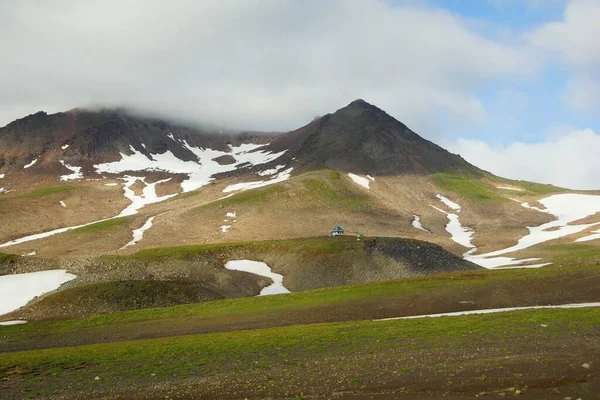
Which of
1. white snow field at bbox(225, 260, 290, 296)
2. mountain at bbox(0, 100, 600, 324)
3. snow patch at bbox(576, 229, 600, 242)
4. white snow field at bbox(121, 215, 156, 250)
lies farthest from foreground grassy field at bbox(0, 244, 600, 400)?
white snow field at bbox(121, 215, 156, 250)

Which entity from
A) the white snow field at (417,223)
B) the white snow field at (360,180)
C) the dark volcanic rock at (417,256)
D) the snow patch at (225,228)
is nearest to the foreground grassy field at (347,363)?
the dark volcanic rock at (417,256)

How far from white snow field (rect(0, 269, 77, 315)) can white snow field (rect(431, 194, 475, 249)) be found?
335ft

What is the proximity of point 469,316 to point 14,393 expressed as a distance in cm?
3193

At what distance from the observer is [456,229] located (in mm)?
164125

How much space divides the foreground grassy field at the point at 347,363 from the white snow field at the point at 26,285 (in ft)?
94.8

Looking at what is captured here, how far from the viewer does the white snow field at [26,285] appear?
6578 cm

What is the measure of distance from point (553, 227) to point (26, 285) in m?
143

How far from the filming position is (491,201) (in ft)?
638

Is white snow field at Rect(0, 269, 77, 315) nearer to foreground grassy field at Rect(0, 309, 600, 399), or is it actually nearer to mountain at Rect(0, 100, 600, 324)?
mountain at Rect(0, 100, 600, 324)

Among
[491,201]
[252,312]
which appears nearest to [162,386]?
[252,312]

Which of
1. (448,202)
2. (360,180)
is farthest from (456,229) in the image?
(360,180)

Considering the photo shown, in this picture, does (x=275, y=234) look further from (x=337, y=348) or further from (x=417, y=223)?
(x=337, y=348)

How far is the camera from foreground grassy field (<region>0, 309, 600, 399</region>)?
2334cm

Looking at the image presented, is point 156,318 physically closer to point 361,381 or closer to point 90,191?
point 361,381
